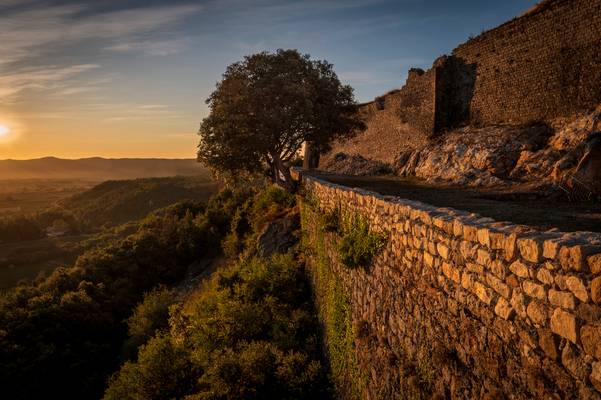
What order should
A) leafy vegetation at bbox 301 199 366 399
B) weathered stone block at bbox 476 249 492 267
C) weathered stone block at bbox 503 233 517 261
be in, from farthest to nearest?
leafy vegetation at bbox 301 199 366 399, weathered stone block at bbox 476 249 492 267, weathered stone block at bbox 503 233 517 261

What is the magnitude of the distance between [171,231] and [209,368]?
97.5 ft

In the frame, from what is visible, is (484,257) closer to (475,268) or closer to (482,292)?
(475,268)

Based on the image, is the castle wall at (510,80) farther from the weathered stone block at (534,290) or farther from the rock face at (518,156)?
the weathered stone block at (534,290)

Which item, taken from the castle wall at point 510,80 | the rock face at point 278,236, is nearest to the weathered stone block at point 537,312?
the castle wall at point 510,80

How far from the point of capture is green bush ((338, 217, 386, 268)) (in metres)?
7.67

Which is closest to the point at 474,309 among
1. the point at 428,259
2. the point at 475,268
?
the point at 475,268

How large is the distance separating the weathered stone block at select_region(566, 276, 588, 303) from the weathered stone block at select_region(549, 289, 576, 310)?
1.9 inches

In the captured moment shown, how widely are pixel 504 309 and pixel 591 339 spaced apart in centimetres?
99

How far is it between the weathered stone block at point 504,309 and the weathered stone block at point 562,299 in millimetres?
558

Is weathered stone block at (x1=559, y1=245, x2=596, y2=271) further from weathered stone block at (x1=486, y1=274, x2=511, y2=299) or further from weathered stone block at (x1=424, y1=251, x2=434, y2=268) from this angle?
weathered stone block at (x1=424, y1=251, x2=434, y2=268)

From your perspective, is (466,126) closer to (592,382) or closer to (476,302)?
(476,302)

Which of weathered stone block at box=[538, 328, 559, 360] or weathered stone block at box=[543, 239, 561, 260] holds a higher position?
weathered stone block at box=[543, 239, 561, 260]

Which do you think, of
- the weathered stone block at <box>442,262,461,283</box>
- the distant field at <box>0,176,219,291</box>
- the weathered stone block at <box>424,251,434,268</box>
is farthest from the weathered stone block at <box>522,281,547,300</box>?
the distant field at <box>0,176,219,291</box>

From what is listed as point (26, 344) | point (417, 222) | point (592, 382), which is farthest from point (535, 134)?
point (26, 344)
